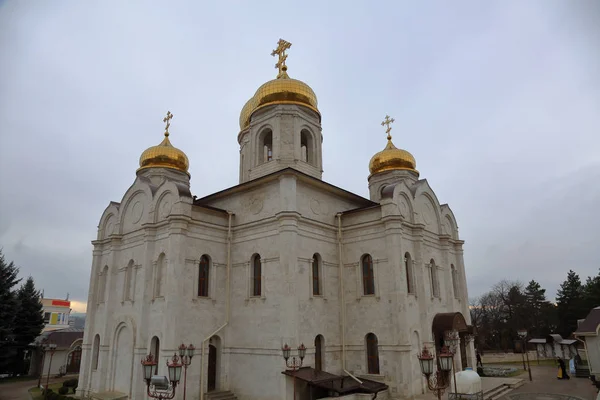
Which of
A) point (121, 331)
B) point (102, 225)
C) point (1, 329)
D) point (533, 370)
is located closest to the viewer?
point (121, 331)

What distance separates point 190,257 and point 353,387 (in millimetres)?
7534

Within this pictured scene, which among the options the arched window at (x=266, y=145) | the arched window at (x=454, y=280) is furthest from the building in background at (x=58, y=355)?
the arched window at (x=454, y=280)

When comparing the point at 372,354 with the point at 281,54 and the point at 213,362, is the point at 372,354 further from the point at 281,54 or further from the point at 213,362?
the point at 281,54

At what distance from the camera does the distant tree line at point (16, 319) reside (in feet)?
78.2

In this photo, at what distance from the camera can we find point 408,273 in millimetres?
16734

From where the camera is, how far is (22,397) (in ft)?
62.4

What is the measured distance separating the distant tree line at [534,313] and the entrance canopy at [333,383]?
31.0 meters

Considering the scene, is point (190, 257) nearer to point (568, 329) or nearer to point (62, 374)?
point (62, 374)

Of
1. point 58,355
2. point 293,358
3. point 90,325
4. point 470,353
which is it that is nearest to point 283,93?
point 293,358

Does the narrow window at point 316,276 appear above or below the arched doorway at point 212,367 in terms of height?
above

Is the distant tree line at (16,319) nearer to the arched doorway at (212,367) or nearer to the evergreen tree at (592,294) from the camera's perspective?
the arched doorway at (212,367)

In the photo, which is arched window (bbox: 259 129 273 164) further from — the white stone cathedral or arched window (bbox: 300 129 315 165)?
arched window (bbox: 300 129 315 165)

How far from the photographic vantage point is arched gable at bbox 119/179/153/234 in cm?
1791

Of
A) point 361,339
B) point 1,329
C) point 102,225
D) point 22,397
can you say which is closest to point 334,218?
point 361,339
